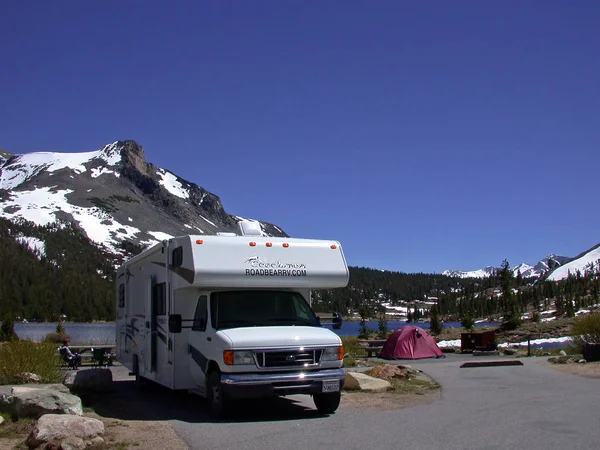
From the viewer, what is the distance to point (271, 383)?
11031 millimetres

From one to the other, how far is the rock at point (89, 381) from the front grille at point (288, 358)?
549cm

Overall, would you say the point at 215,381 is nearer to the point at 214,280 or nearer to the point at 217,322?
the point at 217,322

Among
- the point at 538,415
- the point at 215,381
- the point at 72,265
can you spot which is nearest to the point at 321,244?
the point at 215,381

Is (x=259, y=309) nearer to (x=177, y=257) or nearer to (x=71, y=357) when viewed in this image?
(x=177, y=257)

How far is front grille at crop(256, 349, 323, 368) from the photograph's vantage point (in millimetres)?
11156

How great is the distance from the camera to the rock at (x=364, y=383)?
1504cm

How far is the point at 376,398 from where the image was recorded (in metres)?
14.1

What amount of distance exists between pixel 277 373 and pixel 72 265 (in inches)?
7597

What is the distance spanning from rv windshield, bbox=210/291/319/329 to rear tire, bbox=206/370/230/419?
2.87 ft

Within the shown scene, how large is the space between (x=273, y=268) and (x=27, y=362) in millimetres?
5832

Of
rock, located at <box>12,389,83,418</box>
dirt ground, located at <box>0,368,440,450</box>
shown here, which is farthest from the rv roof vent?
rock, located at <box>12,389,83,418</box>

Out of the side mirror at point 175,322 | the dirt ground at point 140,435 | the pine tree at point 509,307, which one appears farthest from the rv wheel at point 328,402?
the pine tree at point 509,307

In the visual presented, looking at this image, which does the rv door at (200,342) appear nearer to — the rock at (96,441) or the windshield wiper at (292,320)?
the windshield wiper at (292,320)

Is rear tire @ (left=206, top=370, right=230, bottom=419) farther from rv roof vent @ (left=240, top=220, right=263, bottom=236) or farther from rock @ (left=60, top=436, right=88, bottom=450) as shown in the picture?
rv roof vent @ (left=240, top=220, right=263, bottom=236)
